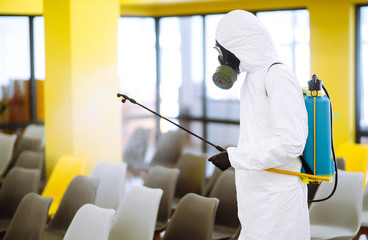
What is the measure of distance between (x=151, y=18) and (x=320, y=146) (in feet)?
20.1

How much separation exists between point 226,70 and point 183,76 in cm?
562

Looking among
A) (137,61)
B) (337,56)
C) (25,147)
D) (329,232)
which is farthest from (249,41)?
(137,61)

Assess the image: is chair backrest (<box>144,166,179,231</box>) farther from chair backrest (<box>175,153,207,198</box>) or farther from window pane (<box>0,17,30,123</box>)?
window pane (<box>0,17,30,123</box>)

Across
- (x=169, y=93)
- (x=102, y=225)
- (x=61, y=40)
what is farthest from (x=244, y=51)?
(x=169, y=93)

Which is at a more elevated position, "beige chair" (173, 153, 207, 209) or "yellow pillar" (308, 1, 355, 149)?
"yellow pillar" (308, 1, 355, 149)

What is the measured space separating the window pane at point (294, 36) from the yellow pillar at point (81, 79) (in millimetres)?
2211

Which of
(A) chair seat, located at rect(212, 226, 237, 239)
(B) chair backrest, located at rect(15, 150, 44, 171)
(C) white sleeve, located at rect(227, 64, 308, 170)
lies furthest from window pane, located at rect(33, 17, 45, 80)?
(C) white sleeve, located at rect(227, 64, 308, 170)

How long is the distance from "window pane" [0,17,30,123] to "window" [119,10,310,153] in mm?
1384

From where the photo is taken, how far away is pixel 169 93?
8516mm

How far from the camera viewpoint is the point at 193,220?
378 cm

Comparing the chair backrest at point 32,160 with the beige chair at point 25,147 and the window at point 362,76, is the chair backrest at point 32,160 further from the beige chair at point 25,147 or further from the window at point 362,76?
the window at point 362,76

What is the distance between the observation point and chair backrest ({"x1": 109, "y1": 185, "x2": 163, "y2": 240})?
374cm

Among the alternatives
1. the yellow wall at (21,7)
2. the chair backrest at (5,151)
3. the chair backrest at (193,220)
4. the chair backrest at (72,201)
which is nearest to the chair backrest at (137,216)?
the chair backrest at (193,220)

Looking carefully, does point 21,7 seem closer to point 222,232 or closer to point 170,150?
point 170,150
